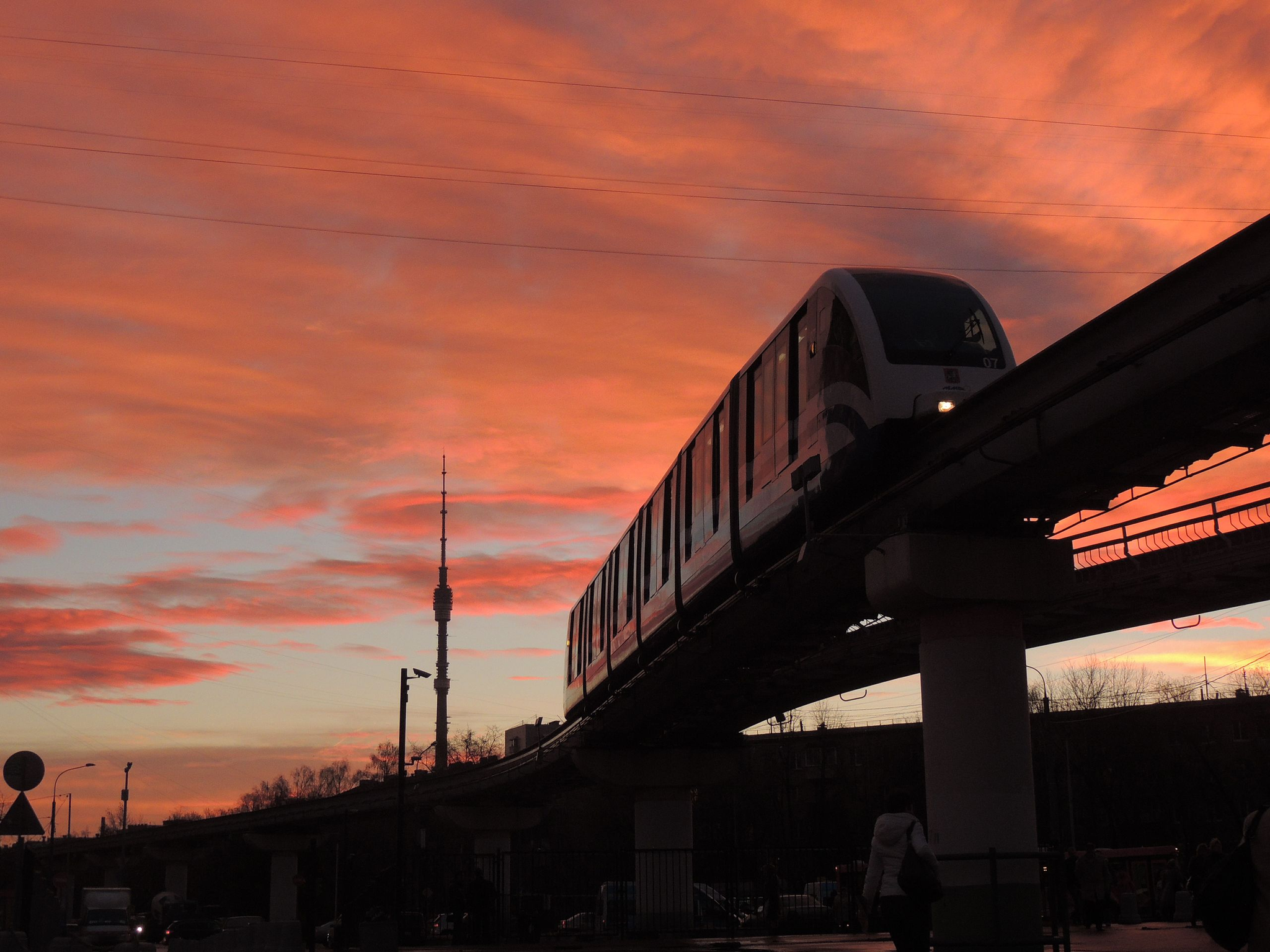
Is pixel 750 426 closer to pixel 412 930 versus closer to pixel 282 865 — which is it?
pixel 412 930

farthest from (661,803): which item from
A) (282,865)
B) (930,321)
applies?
(282,865)

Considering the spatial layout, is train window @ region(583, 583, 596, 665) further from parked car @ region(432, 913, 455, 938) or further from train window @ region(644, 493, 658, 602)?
parked car @ region(432, 913, 455, 938)

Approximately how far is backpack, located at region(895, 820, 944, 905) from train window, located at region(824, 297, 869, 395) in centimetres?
695

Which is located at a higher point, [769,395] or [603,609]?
[769,395]

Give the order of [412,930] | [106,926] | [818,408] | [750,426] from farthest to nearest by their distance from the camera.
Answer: [106,926] < [412,930] < [750,426] < [818,408]

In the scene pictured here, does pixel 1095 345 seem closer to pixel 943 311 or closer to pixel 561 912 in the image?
pixel 943 311

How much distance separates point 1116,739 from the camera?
77.1 meters

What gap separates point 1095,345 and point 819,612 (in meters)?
9.35

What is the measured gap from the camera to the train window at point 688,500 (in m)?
24.9

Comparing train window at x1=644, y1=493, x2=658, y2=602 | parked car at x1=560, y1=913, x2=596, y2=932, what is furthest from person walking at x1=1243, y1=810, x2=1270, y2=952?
parked car at x1=560, y1=913, x2=596, y2=932

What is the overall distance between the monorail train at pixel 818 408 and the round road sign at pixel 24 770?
10.2 m

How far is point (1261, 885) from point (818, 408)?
39.5 feet

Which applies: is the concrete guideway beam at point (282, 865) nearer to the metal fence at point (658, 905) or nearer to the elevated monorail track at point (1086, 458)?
the metal fence at point (658, 905)

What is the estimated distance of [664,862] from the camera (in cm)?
4088
